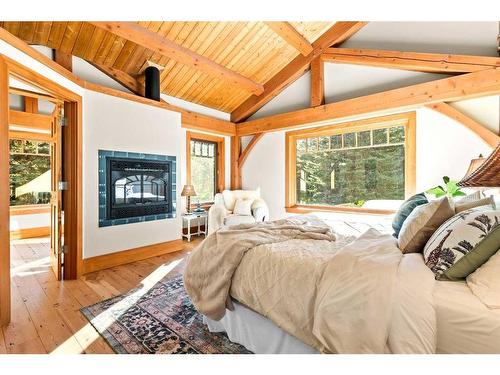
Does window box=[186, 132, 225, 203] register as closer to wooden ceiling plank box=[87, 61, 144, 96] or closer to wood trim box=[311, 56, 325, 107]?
wooden ceiling plank box=[87, 61, 144, 96]

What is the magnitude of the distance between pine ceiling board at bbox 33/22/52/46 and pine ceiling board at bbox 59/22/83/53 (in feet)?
0.55

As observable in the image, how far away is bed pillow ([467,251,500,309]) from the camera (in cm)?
97

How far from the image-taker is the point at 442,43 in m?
3.10

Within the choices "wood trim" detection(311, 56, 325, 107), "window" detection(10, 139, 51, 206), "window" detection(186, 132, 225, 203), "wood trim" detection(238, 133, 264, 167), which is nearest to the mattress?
"wood trim" detection(311, 56, 325, 107)

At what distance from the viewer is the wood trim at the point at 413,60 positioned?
9.32ft

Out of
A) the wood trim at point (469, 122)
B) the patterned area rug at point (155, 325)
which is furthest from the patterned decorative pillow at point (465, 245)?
the wood trim at point (469, 122)

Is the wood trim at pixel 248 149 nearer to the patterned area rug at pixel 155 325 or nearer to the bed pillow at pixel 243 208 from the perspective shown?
the bed pillow at pixel 243 208

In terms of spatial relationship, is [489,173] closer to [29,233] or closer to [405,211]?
[405,211]

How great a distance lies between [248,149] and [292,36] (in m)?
2.47
